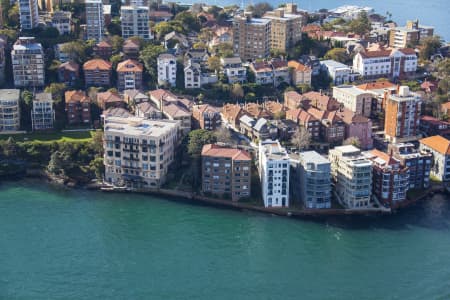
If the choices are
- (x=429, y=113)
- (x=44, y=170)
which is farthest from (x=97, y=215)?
(x=429, y=113)

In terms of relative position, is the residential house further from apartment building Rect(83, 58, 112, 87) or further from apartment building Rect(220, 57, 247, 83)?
apartment building Rect(220, 57, 247, 83)

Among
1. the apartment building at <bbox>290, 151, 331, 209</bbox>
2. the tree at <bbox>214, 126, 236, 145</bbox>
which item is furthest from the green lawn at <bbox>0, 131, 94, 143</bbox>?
the apartment building at <bbox>290, 151, 331, 209</bbox>

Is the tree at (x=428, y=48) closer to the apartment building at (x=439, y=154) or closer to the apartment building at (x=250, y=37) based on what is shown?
the apartment building at (x=250, y=37)

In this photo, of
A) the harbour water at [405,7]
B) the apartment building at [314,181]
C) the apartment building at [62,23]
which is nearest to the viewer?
the apartment building at [314,181]

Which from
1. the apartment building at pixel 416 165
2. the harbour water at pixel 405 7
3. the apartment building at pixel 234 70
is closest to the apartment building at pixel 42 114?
the apartment building at pixel 234 70

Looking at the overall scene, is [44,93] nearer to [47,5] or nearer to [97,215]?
[97,215]

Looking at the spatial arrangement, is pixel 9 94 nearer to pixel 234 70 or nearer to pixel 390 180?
pixel 234 70

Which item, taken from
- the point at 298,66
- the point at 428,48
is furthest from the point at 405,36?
the point at 298,66
